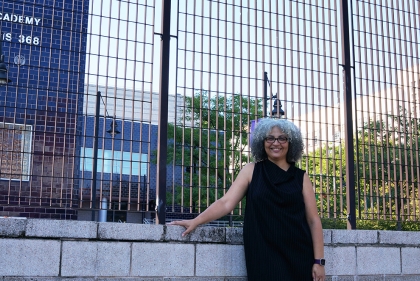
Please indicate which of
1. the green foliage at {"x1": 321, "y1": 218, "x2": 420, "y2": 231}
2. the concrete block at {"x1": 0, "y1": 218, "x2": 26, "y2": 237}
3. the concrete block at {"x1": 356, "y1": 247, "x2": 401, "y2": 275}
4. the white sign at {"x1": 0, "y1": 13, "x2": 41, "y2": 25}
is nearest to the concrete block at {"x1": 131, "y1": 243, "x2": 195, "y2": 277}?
the concrete block at {"x1": 0, "y1": 218, "x2": 26, "y2": 237}

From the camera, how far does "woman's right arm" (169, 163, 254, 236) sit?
372 cm

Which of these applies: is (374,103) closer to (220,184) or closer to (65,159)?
(220,184)

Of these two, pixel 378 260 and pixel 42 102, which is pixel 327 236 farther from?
pixel 42 102

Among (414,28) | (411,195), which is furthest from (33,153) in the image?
(414,28)

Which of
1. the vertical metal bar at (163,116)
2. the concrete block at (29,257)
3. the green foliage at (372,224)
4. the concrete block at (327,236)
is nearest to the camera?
the concrete block at (29,257)

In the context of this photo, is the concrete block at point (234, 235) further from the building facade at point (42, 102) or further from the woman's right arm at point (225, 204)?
the building facade at point (42, 102)

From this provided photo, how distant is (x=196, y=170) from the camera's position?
216 inches

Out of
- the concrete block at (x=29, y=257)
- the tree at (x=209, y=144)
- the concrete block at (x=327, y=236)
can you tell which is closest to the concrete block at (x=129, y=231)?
the concrete block at (x=29, y=257)

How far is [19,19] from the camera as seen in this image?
535 cm

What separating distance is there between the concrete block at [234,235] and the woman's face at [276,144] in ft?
2.06

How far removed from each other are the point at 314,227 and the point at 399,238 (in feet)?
5.13

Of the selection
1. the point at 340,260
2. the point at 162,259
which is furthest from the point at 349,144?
the point at 162,259

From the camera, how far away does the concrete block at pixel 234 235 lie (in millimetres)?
4133

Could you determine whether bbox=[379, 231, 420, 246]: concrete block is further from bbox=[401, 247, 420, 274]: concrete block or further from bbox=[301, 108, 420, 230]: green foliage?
bbox=[301, 108, 420, 230]: green foliage
